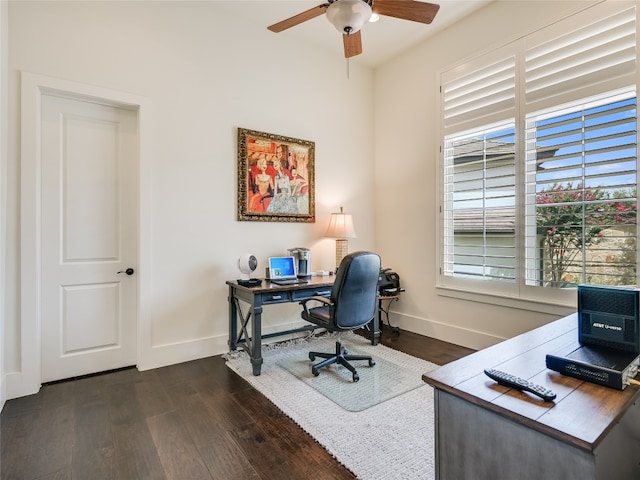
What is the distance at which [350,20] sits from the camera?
2.09m

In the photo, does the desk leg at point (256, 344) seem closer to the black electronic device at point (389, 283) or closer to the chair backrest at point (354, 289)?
the chair backrest at point (354, 289)

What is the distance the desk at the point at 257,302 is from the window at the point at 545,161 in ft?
4.80

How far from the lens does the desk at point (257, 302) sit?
9.31 feet

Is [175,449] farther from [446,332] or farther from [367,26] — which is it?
[367,26]

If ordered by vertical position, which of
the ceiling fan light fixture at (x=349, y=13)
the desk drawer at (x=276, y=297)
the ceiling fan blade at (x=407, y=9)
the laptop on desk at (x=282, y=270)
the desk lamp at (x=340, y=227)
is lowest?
the desk drawer at (x=276, y=297)

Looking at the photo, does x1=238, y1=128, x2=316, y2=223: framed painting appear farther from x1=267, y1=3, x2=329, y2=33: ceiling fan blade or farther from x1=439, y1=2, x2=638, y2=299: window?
x1=439, y1=2, x2=638, y2=299: window

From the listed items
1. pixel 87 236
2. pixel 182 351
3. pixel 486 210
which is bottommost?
pixel 182 351

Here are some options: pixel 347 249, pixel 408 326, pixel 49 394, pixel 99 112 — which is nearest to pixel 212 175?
pixel 99 112

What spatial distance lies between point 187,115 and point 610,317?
341cm

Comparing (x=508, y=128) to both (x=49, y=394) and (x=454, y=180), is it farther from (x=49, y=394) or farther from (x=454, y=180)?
(x=49, y=394)

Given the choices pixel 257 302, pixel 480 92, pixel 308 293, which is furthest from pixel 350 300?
pixel 480 92

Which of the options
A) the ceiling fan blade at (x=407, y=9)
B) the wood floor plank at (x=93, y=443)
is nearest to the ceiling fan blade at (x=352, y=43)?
the ceiling fan blade at (x=407, y=9)

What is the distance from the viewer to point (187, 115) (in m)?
3.16

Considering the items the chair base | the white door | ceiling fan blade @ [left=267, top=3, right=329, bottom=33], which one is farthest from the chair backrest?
the white door
